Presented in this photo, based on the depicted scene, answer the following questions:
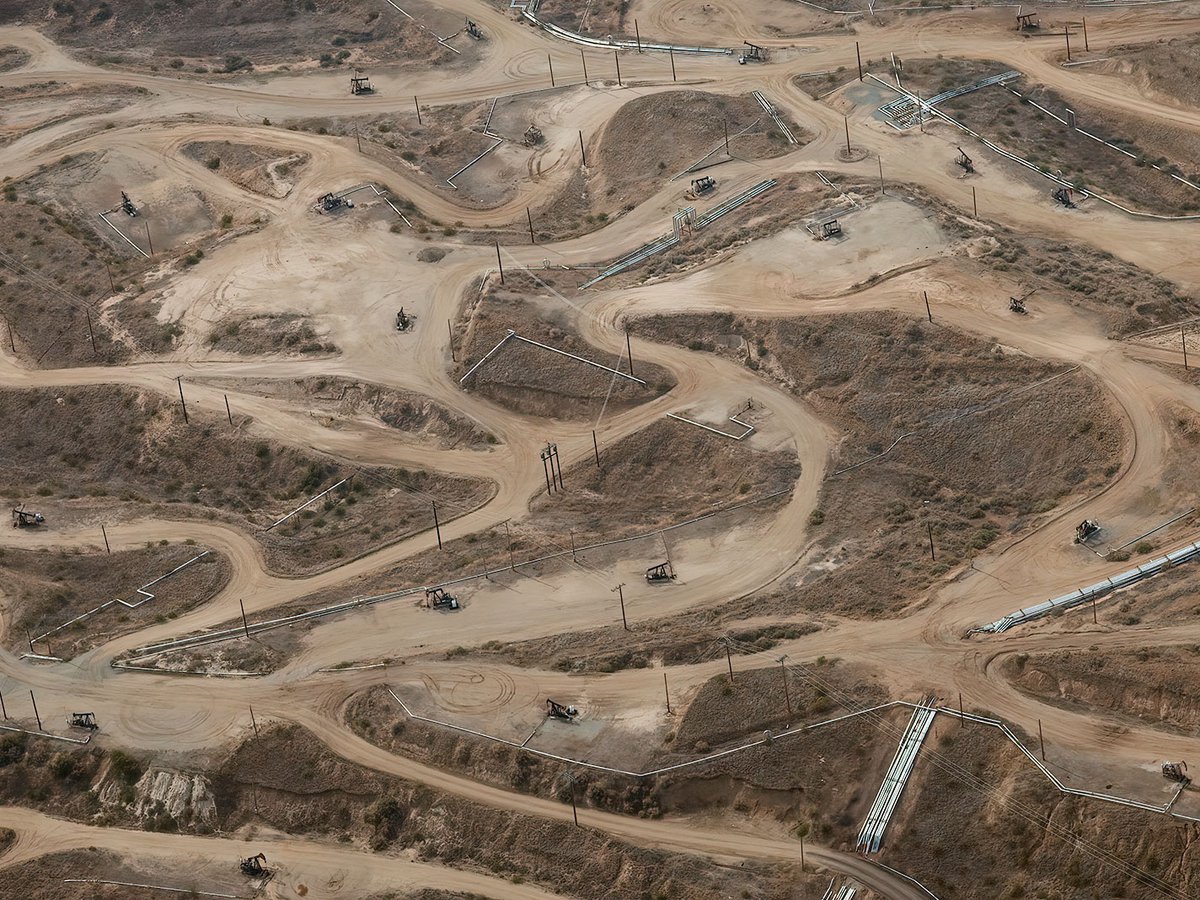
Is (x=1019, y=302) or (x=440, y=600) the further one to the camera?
A: (x=1019, y=302)

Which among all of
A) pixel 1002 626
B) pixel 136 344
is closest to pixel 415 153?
pixel 136 344

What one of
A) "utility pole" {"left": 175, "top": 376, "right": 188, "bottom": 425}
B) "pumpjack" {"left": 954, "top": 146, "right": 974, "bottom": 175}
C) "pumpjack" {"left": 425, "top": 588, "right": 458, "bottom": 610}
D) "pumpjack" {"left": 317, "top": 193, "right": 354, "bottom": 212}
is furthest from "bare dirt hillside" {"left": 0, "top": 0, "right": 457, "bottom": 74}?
"pumpjack" {"left": 425, "top": 588, "right": 458, "bottom": 610}

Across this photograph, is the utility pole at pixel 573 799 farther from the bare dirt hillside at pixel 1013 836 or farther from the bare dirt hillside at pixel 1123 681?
the bare dirt hillside at pixel 1123 681

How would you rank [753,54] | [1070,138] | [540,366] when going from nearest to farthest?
[540,366], [1070,138], [753,54]

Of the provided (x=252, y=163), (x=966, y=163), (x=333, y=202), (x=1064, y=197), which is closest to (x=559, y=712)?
(x=1064, y=197)

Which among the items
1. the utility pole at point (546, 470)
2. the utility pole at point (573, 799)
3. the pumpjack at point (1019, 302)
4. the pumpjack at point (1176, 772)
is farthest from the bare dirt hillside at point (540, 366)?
A: the pumpjack at point (1176, 772)

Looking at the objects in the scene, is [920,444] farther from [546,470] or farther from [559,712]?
[559,712]

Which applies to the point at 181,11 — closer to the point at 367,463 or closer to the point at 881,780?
the point at 367,463
